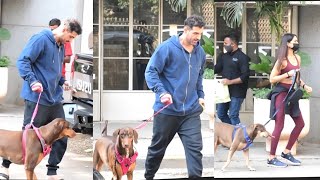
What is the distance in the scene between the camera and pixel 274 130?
6.34m

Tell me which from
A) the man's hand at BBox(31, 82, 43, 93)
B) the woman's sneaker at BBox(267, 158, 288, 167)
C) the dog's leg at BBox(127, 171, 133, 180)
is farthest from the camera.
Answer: the woman's sneaker at BBox(267, 158, 288, 167)

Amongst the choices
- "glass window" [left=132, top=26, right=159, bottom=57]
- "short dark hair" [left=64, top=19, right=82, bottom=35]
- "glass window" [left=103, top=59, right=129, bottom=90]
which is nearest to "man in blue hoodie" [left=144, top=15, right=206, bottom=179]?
"glass window" [left=132, top=26, right=159, bottom=57]

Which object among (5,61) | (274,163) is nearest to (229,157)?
(274,163)

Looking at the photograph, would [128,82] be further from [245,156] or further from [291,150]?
[291,150]

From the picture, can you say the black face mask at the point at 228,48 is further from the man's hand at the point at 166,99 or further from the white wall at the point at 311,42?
the man's hand at the point at 166,99

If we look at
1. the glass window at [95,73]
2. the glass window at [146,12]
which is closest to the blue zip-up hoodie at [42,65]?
the glass window at [95,73]

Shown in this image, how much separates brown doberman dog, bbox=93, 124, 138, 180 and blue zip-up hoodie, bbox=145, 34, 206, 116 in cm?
36

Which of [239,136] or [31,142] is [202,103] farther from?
[31,142]

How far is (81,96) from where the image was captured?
18.3 feet

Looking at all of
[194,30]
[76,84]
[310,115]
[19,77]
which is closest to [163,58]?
[194,30]

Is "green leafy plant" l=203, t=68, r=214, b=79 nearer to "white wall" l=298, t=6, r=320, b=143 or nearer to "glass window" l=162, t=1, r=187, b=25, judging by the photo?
"glass window" l=162, t=1, r=187, b=25

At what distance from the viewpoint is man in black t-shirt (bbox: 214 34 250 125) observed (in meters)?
6.14

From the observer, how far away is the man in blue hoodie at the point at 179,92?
5656mm

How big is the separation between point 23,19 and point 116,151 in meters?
1.33
